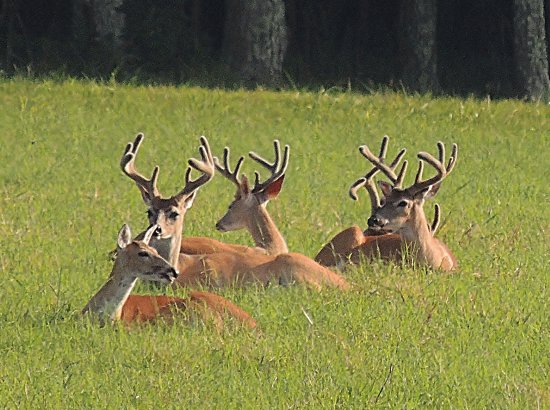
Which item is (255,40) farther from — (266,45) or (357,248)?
(357,248)

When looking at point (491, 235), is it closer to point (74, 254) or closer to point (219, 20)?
point (74, 254)

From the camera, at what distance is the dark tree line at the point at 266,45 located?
19000 mm

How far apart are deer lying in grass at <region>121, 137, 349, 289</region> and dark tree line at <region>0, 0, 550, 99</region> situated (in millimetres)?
8768

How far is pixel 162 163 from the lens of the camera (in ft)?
45.8

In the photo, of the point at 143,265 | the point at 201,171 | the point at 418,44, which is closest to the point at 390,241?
the point at 201,171

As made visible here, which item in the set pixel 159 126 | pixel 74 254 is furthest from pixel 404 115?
pixel 74 254

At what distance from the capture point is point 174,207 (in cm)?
876

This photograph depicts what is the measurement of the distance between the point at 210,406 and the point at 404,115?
36.6 ft

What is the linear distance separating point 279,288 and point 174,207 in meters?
0.85

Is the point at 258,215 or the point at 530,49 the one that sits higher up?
the point at 258,215

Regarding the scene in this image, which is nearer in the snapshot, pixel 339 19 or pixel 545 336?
pixel 545 336

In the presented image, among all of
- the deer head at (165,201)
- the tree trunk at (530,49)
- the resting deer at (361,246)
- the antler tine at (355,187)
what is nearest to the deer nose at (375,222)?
the resting deer at (361,246)

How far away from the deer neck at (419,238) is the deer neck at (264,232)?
792mm

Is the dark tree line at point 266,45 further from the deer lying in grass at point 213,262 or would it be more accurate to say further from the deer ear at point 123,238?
the deer ear at point 123,238
